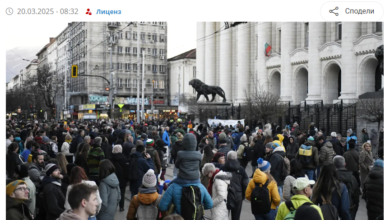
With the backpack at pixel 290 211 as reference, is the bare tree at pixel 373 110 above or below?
above

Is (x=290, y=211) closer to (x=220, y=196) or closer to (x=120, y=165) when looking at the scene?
(x=220, y=196)

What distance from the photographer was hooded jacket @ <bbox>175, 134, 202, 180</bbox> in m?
7.11

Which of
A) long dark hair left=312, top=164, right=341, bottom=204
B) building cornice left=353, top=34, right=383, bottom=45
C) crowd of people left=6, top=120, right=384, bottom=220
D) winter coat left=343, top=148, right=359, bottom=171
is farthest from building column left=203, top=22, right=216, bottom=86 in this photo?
long dark hair left=312, top=164, right=341, bottom=204

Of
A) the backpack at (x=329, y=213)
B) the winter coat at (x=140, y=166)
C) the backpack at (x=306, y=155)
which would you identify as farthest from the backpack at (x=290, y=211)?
the backpack at (x=306, y=155)

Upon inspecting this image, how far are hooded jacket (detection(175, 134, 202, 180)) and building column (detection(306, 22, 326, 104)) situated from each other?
118ft

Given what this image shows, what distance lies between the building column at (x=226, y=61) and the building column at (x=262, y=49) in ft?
30.3

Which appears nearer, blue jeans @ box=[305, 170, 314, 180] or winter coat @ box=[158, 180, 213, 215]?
winter coat @ box=[158, 180, 213, 215]

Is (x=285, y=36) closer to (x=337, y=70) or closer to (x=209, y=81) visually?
(x=337, y=70)

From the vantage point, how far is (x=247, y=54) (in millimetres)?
57031

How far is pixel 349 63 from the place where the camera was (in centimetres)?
3794

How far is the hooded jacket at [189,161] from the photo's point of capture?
711cm

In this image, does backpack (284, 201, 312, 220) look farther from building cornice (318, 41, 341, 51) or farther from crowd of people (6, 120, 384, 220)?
building cornice (318, 41, 341, 51)

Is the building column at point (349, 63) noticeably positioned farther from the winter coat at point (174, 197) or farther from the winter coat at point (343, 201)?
the winter coat at point (174, 197)

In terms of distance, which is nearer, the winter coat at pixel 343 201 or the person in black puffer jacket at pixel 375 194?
the winter coat at pixel 343 201
